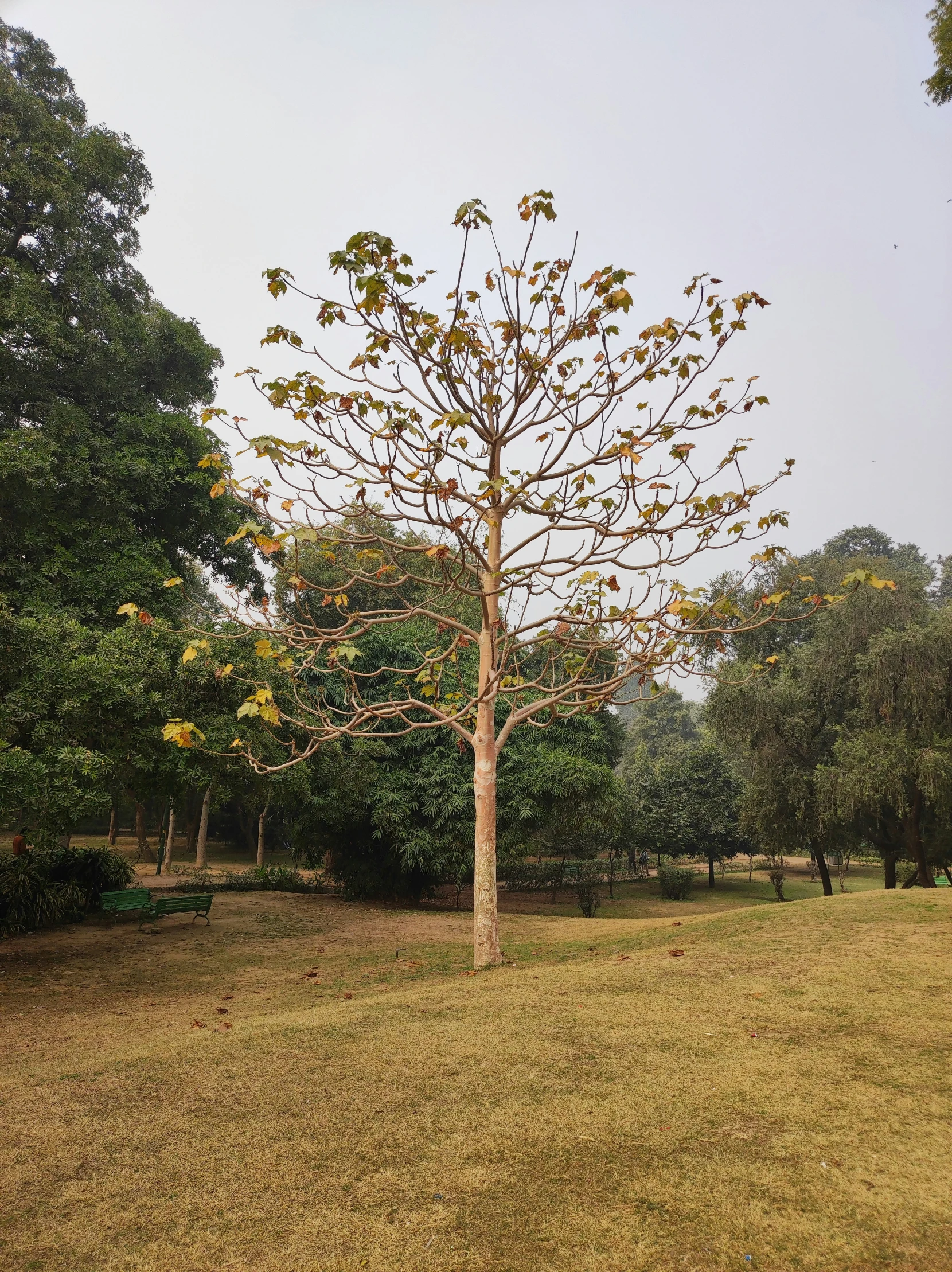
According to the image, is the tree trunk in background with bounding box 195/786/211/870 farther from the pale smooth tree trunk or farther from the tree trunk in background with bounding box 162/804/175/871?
the pale smooth tree trunk

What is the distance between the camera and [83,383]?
15008 millimetres

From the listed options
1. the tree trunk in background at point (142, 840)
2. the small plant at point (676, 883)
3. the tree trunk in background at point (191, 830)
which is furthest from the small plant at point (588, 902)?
the tree trunk in background at point (142, 840)

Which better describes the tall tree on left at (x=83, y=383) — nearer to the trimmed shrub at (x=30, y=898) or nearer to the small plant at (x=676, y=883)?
the trimmed shrub at (x=30, y=898)

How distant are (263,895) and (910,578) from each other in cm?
1977

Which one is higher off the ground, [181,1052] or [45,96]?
[45,96]

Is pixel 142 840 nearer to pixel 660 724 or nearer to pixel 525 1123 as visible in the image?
pixel 525 1123

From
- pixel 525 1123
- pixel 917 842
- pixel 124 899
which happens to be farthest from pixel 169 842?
pixel 525 1123

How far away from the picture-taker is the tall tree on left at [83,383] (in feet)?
43.5

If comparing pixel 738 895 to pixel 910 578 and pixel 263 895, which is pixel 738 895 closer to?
pixel 910 578

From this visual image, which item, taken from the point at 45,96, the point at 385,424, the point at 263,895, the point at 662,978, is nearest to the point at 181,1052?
the point at 662,978

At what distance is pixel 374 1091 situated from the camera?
445 centimetres

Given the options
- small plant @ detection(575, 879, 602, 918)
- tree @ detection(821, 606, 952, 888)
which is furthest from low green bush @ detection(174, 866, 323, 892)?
tree @ detection(821, 606, 952, 888)

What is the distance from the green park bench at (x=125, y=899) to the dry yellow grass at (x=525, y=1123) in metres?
4.68

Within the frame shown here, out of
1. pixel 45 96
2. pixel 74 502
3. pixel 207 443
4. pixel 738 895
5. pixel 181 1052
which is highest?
pixel 45 96
